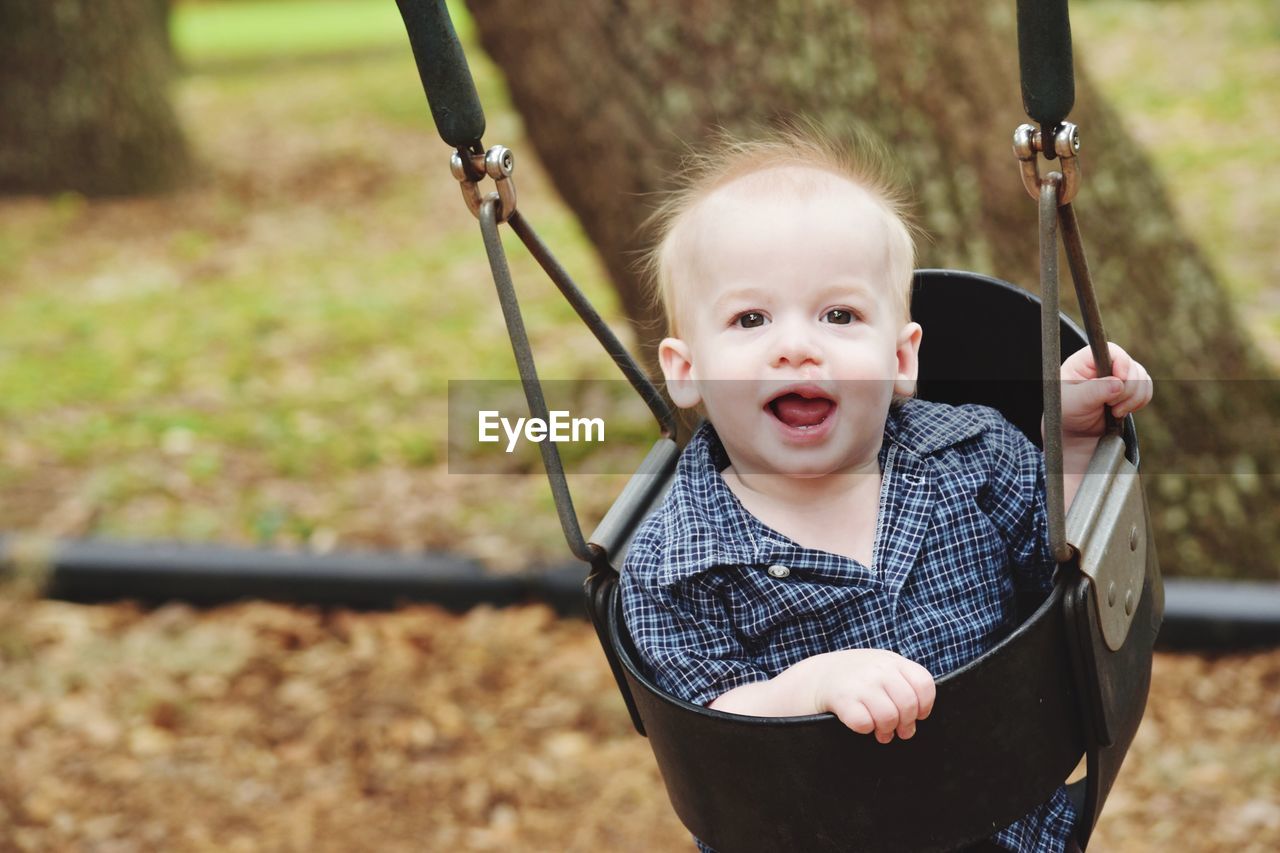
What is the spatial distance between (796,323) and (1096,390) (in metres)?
0.31

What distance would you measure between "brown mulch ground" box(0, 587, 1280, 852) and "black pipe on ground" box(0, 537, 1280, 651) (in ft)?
0.14

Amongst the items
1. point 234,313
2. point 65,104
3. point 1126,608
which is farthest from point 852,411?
point 65,104

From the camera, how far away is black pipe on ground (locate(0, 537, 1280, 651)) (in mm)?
3365

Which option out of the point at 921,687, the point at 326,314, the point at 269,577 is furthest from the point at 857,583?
the point at 326,314

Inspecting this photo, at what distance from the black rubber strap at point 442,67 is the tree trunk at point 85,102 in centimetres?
661

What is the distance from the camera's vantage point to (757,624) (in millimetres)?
1421

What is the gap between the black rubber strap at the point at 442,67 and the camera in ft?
4.33

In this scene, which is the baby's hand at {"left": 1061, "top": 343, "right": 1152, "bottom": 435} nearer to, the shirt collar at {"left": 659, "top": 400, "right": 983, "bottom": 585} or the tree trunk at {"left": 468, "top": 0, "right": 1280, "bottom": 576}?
the shirt collar at {"left": 659, "top": 400, "right": 983, "bottom": 585}

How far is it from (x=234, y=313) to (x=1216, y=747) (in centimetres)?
409

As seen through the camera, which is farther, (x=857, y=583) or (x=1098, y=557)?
(x=857, y=583)

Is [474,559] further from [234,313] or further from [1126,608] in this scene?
[234,313]

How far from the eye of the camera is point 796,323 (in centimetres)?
139

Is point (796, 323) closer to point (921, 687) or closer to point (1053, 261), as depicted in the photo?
point (1053, 261)

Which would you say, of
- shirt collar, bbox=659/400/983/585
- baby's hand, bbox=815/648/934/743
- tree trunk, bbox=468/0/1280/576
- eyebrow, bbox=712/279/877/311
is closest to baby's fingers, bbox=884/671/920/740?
baby's hand, bbox=815/648/934/743
